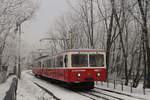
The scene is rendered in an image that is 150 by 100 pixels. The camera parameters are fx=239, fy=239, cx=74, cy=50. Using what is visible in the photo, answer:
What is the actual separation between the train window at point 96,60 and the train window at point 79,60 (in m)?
0.37

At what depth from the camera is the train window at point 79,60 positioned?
15516 mm

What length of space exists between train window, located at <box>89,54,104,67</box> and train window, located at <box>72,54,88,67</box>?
1.23ft

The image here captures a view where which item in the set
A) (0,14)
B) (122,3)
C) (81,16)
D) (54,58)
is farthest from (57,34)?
(0,14)

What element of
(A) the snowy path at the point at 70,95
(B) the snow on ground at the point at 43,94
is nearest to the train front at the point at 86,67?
(A) the snowy path at the point at 70,95

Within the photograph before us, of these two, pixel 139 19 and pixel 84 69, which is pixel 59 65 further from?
pixel 139 19

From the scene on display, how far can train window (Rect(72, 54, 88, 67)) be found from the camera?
1552cm

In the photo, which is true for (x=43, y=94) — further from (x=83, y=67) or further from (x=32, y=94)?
(x=83, y=67)

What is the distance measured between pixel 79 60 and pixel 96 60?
1188 millimetres

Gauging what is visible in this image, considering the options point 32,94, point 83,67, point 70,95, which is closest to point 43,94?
point 32,94

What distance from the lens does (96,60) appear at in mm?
16000

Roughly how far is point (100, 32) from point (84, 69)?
26.8m

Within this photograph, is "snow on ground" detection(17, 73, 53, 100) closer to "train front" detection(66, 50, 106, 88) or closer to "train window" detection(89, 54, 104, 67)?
"train front" detection(66, 50, 106, 88)

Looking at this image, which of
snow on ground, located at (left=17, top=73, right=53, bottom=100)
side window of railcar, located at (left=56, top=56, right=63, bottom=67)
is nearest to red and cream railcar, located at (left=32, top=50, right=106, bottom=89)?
side window of railcar, located at (left=56, top=56, right=63, bottom=67)

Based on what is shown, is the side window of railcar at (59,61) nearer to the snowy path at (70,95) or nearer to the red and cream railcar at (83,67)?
the red and cream railcar at (83,67)
